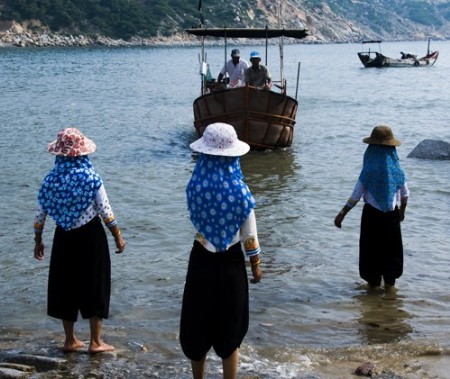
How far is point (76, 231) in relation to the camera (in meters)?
5.35

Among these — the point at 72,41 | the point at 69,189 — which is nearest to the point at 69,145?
the point at 69,189

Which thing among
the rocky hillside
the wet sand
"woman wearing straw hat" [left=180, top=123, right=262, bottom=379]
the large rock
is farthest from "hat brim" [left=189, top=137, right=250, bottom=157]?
the rocky hillside

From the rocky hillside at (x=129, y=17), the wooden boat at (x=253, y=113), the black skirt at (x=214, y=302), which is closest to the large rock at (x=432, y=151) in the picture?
the wooden boat at (x=253, y=113)

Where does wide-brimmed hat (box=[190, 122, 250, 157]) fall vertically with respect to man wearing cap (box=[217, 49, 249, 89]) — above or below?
above

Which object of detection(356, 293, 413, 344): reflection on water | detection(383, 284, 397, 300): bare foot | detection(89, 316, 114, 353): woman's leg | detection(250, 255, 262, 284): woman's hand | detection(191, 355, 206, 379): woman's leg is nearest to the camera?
detection(250, 255, 262, 284): woman's hand

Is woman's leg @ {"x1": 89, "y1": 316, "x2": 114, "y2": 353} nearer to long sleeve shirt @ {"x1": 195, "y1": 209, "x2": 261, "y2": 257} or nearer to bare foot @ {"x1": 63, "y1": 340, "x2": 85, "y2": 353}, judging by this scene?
bare foot @ {"x1": 63, "y1": 340, "x2": 85, "y2": 353}

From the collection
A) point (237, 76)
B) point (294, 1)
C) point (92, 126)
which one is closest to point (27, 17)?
point (294, 1)

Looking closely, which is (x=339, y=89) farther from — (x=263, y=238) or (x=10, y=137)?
(x=263, y=238)

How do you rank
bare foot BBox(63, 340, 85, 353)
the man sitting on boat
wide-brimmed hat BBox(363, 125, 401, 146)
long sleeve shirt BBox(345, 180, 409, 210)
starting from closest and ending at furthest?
bare foot BBox(63, 340, 85, 353) → wide-brimmed hat BBox(363, 125, 401, 146) → long sleeve shirt BBox(345, 180, 409, 210) → the man sitting on boat

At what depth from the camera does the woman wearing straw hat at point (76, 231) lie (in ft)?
17.3

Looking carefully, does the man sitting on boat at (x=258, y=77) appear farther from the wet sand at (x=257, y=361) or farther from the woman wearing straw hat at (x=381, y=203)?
the wet sand at (x=257, y=361)

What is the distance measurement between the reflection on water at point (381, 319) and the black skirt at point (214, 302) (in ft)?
6.13

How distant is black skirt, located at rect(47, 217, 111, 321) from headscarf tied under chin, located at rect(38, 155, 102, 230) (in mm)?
134

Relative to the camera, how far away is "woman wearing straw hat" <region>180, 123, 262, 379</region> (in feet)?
14.9
